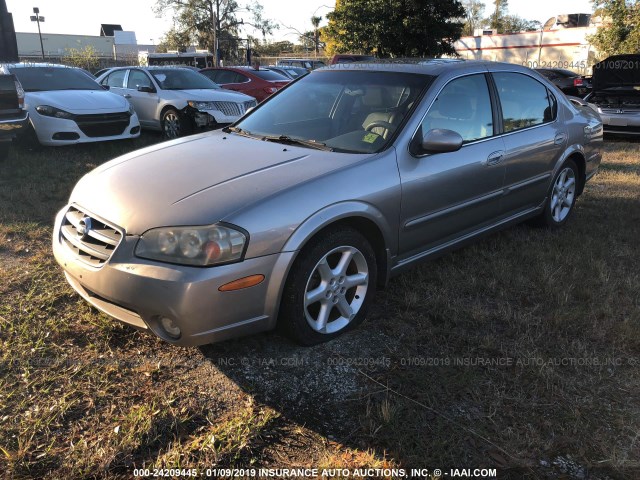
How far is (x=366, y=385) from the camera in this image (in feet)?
8.71

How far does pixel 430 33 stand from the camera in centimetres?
1819

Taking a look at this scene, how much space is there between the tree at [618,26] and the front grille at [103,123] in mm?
20232

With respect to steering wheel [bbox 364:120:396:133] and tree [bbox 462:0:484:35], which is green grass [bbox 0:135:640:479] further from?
tree [bbox 462:0:484:35]

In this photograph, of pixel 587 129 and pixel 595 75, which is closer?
pixel 587 129

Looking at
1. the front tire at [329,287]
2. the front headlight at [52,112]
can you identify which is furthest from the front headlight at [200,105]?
the front tire at [329,287]

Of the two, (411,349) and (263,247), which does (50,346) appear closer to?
(263,247)

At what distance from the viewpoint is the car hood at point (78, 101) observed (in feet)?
25.2

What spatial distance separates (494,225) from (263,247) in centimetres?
238

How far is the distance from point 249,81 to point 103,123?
519cm

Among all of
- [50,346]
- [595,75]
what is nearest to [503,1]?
[595,75]

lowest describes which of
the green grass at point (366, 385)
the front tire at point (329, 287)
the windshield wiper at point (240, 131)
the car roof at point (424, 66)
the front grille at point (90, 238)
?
the green grass at point (366, 385)

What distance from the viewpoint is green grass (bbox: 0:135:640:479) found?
2.21 m

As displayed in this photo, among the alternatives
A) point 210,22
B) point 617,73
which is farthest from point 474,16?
point 617,73

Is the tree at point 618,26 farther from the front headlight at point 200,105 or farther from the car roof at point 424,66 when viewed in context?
the car roof at point 424,66
